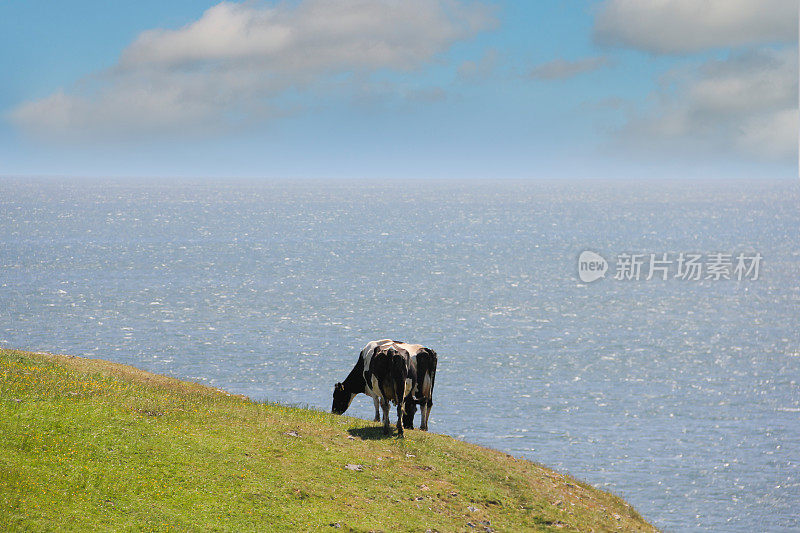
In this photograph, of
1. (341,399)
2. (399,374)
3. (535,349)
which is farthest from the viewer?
(535,349)

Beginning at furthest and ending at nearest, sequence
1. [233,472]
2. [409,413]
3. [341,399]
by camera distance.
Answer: [341,399] < [409,413] < [233,472]

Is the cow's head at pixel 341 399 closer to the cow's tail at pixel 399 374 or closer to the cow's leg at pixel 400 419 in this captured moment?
the cow's leg at pixel 400 419

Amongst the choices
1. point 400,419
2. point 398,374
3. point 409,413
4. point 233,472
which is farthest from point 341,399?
→ point 233,472

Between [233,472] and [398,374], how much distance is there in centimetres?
721

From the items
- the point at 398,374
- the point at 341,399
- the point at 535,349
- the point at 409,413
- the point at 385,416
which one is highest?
the point at 398,374

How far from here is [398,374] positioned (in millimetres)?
A: 26703

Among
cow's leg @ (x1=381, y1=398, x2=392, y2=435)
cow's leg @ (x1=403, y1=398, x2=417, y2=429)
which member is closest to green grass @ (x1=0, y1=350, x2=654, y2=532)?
cow's leg @ (x1=381, y1=398, x2=392, y2=435)

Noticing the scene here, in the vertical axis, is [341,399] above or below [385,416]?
below

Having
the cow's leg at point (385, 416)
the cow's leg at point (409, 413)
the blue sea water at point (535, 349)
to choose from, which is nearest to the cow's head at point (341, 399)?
the cow's leg at point (409, 413)

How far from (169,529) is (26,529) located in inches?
133

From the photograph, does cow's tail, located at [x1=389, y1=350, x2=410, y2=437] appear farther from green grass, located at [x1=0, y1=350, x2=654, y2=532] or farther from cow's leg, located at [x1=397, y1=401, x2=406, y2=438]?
green grass, located at [x1=0, y1=350, x2=654, y2=532]

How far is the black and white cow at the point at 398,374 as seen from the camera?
87.9 feet

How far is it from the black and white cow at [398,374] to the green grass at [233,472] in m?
1.46

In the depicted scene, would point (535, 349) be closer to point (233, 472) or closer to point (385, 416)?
point (385, 416)
